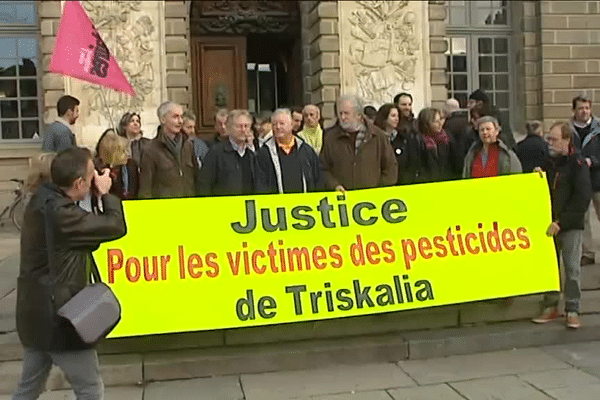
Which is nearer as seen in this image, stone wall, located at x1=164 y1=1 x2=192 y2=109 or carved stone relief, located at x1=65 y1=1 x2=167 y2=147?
carved stone relief, located at x1=65 y1=1 x2=167 y2=147

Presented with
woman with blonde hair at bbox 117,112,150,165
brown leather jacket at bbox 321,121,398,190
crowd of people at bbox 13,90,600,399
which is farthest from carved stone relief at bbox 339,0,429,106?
brown leather jacket at bbox 321,121,398,190

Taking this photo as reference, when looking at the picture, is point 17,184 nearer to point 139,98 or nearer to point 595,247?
point 139,98

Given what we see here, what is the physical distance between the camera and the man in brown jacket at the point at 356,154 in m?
6.76

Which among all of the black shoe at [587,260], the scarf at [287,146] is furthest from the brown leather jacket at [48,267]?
the black shoe at [587,260]

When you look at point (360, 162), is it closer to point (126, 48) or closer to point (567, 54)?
point (126, 48)

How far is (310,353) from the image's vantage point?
19.9ft

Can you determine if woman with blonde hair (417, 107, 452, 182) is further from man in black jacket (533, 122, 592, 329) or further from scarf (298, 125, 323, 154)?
man in black jacket (533, 122, 592, 329)

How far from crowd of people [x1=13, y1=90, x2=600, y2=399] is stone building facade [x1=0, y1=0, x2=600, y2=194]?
4.96m

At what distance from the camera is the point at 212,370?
233 inches

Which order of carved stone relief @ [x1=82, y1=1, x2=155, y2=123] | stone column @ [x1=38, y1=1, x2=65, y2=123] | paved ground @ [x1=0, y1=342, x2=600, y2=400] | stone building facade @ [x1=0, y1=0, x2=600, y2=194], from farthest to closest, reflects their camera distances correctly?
1. stone building facade @ [x1=0, y1=0, x2=600, y2=194]
2. stone column @ [x1=38, y1=1, x2=65, y2=123]
3. carved stone relief @ [x1=82, y1=1, x2=155, y2=123]
4. paved ground @ [x1=0, y1=342, x2=600, y2=400]

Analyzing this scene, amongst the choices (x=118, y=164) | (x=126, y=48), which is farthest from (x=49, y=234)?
(x=126, y=48)

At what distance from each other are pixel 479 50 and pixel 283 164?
36.9ft

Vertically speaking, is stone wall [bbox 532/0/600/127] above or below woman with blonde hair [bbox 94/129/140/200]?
above

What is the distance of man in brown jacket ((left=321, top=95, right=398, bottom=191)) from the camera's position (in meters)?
6.76
